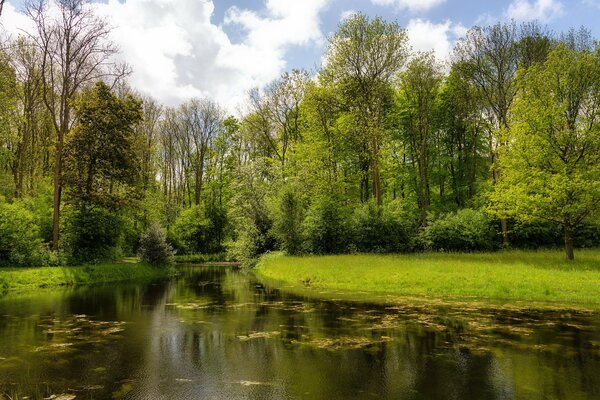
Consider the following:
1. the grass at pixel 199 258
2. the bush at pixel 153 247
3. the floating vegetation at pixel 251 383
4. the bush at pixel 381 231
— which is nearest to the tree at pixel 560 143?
the bush at pixel 381 231

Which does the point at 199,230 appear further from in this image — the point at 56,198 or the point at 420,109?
the point at 420,109

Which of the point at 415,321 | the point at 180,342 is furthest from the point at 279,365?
the point at 415,321

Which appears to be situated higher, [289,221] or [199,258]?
[289,221]

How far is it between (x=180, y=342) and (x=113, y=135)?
28911 millimetres

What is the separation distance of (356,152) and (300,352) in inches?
1413

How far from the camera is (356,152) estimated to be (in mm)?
45062

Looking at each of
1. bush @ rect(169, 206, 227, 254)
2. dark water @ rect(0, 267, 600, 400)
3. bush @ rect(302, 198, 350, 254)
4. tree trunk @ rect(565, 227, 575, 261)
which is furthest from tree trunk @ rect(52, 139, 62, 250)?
tree trunk @ rect(565, 227, 575, 261)

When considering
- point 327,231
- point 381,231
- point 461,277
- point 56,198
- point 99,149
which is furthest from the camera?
point 327,231

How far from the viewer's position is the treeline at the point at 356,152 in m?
27.2

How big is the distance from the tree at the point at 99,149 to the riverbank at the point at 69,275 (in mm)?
5859

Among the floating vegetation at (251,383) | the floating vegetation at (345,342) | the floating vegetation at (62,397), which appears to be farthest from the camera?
the floating vegetation at (345,342)

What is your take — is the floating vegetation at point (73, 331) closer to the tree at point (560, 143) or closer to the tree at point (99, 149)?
the tree at point (99, 149)

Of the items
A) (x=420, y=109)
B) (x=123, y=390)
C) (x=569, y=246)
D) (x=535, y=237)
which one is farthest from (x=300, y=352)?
(x=420, y=109)

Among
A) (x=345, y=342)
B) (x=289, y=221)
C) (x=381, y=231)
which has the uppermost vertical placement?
(x=289, y=221)
